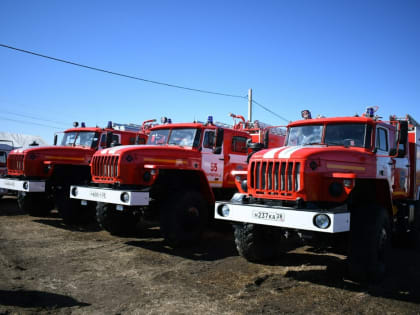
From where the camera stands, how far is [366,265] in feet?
15.7

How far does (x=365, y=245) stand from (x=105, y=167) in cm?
489

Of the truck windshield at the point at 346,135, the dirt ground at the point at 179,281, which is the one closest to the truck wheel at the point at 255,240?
the dirt ground at the point at 179,281

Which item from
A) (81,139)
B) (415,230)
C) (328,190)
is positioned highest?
(81,139)

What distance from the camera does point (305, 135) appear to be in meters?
6.41

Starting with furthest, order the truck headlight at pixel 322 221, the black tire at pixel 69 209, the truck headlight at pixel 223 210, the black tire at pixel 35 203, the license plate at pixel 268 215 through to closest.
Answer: the black tire at pixel 35 203
the black tire at pixel 69 209
the truck headlight at pixel 223 210
the license plate at pixel 268 215
the truck headlight at pixel 322 221

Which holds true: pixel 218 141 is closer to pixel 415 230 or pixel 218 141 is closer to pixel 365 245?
pixel 365 245

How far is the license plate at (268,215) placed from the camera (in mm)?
4785

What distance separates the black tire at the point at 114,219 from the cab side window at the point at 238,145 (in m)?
2.67

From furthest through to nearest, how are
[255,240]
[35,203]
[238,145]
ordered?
[35,203] < [238,145] < [255,240]

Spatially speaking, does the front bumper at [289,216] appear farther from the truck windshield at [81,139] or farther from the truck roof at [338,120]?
the truck windshield at [81,139]

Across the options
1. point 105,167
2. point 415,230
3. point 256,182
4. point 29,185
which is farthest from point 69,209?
point 415,230

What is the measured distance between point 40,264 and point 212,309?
3048 mm

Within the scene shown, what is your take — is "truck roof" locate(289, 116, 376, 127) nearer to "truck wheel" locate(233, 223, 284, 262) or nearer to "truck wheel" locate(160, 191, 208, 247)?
"truck wheel" locate(233, 223, 284, 262)

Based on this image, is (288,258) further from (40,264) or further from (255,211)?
(40,264)
